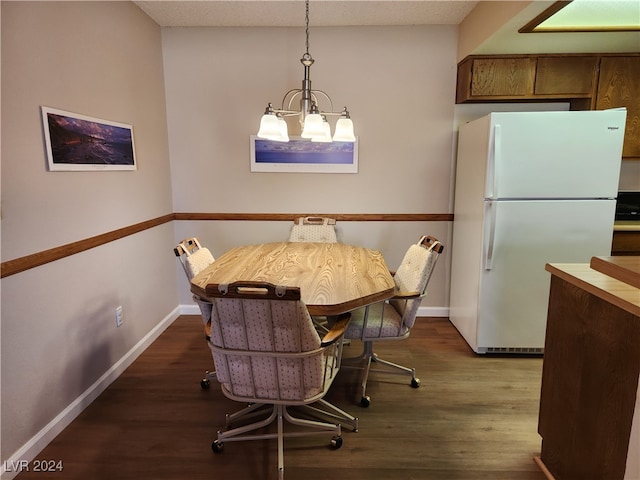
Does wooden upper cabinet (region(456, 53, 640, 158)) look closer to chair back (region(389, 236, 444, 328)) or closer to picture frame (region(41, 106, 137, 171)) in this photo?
chair back (region(389, 236, 444, 328))

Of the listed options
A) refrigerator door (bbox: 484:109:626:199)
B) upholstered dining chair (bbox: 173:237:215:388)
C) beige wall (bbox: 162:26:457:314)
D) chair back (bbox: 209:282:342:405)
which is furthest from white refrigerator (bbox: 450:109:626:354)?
upholstered dining chair (bbox: 173:237:215:388)

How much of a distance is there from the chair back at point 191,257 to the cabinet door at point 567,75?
2701mm

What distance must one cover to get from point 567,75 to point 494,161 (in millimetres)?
1027

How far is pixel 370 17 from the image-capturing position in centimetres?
292

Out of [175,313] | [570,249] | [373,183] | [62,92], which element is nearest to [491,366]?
[570,249]

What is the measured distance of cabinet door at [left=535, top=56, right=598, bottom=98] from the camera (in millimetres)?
2760

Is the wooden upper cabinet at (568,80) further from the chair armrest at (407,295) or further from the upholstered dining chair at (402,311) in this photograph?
the chair armrest at (407,295)

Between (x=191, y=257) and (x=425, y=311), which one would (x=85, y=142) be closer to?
(x=191, y=257)

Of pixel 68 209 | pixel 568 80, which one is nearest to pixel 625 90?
pixel 568 80

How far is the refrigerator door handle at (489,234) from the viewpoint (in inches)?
100

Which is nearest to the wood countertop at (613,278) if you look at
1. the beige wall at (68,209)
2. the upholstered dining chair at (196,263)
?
the upholstered dining chair at (196,263)

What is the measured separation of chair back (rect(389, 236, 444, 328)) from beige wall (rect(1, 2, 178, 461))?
1837 mm

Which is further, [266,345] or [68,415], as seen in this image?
[68,415]

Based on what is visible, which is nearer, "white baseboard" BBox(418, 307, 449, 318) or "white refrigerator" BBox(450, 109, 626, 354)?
"white refrigerator" BBox(450, 109, 626, 354)
